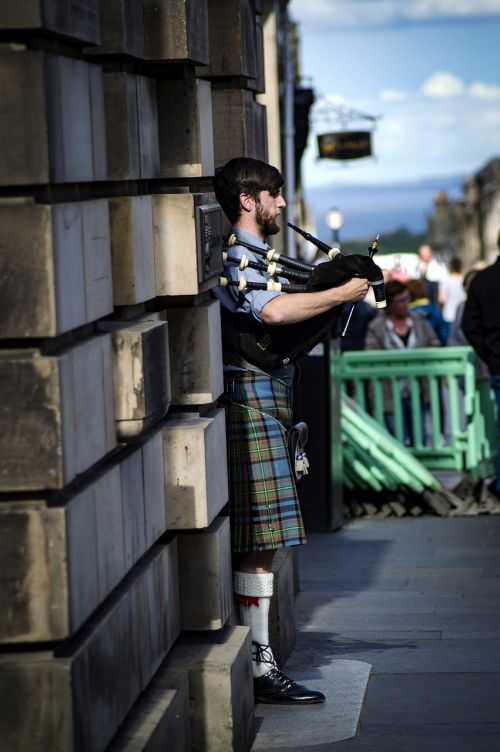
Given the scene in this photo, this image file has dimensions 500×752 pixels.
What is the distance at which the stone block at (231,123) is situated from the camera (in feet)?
22.3

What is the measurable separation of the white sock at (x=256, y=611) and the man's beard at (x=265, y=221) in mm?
1339

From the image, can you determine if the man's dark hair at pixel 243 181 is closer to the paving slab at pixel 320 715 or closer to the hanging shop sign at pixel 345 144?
the paving slab at pixel 320 715

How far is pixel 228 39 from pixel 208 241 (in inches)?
59.1

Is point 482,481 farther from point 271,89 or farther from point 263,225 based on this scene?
point 271,89

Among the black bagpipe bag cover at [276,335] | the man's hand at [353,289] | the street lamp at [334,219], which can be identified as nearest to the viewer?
the man's hand at [353,289]

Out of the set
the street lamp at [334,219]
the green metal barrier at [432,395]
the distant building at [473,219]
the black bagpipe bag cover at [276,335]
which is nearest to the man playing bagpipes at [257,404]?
the black bagpipe bag cover at [276,335]

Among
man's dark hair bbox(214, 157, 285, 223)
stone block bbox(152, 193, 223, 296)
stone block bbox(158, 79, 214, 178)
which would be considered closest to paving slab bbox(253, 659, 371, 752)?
stone block bbox(152, 193, 223, 296)

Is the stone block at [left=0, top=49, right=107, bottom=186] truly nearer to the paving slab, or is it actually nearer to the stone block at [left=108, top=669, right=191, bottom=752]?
the stone block at [left=108, top=669, right=191, bottom=752]

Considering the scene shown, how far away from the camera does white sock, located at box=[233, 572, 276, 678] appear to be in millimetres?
6113

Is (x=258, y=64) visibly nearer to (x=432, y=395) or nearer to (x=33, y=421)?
(x=33, y=421)

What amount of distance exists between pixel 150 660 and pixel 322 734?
1113 millimetres

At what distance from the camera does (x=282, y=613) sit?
677 centimetres

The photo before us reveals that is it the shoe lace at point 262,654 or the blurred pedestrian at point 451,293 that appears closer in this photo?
the shoe lace at point 262,654

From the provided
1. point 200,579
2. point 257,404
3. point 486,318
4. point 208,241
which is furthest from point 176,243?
point 486,318
